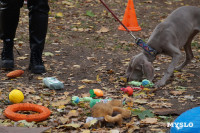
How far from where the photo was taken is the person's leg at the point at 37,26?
4.63 meters

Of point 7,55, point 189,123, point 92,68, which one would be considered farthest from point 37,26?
point 189,123

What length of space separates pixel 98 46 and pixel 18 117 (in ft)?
11.7

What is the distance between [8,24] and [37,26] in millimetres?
434

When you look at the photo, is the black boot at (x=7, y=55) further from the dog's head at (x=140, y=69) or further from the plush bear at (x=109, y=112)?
the plush bear at (x=109, y=112)

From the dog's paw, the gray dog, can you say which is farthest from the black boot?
the dog's paw

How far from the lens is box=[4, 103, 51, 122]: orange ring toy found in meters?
3.20

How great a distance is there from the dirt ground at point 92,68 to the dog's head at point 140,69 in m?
0.20

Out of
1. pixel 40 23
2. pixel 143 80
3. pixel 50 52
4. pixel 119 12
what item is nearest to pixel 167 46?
pixel 143 80

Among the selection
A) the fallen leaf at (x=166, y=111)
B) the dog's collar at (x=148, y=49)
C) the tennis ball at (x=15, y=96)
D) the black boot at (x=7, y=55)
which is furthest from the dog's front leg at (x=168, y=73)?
the black boot at (x=7, y=55)

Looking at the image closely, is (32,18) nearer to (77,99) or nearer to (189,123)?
(77,99)

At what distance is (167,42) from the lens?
4797mm

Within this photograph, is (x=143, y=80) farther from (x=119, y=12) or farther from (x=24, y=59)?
(x=119, y=12)

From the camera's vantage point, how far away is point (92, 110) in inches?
127

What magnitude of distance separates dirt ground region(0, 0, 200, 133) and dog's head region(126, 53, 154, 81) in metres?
0.20
